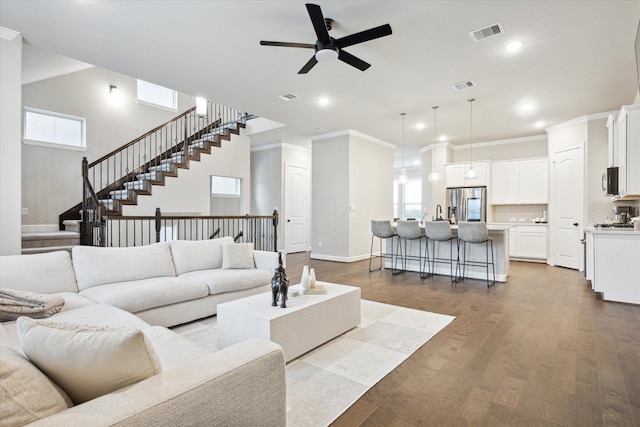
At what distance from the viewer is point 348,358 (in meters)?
2.54

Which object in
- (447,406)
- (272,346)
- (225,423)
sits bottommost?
(447,406)

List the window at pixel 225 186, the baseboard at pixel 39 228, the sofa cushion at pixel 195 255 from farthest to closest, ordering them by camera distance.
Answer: the window at pixel 225 186
the baseboard at pixel 39 228
the sofa cushion at pixel 195 255

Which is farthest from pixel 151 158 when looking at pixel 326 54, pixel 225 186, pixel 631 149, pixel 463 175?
pixel 631 149

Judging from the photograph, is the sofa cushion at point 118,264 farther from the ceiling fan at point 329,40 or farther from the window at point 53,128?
the window at point 53,128

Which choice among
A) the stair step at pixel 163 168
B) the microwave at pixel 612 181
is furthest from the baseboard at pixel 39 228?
the microwave at pixel 612 181

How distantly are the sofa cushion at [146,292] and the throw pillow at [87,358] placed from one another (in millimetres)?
1902

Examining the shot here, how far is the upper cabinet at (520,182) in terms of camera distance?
7305 millimetres

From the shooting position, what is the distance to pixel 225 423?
1.05 metres

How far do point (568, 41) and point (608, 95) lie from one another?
2.45 metres

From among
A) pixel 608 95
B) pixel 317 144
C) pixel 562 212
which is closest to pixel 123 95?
pixel 317 144

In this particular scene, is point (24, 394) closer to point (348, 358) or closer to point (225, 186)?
point (348, 358)

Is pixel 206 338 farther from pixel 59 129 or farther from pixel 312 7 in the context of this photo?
pixel 59 129

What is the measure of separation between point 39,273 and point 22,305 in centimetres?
65

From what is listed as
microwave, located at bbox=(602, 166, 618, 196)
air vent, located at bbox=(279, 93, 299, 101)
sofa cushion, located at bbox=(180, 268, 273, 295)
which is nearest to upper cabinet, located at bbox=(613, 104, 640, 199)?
microwave, located at bbox=(602, 166, 618, 196)
